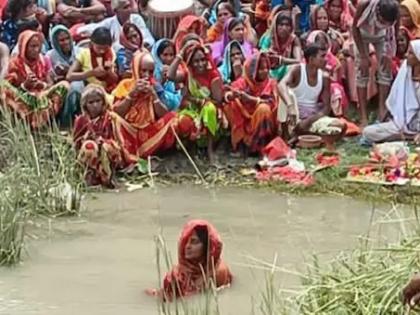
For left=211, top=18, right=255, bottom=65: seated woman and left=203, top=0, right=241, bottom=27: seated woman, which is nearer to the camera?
left=211, top=18, right=255, bottom=65: seated woman

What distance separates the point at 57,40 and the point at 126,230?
323 cm

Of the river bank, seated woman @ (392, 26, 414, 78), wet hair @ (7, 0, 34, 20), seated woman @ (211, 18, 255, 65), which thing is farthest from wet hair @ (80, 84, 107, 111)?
seated woman @ (392, 26, 414, 78)

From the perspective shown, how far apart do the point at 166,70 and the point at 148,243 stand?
296cm

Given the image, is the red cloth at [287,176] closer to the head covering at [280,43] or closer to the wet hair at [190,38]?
the wet hair at [190,38]

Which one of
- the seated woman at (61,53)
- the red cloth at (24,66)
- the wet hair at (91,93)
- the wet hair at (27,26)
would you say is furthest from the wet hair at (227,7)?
the wet hair at (91,93)

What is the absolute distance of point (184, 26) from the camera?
1097 centimetres

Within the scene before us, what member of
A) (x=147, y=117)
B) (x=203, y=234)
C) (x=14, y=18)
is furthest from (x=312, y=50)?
(x=203, y=234)

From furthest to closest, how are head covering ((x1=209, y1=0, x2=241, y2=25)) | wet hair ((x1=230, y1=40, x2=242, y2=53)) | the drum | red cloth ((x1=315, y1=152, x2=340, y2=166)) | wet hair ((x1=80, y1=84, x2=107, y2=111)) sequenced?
head covering ((x1=209, y1=0, x2=241, y2=25)) < the drum < wet hair ((x1=230, y1=40, x2=242, y2=53)) < red cloth ((x1=315, y1=152, x2=340, y2=166)) < wet hair ((x1=80, y1=84, x2=107, y2=111))

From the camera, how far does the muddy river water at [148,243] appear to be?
6418mm

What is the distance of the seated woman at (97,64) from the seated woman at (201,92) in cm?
77

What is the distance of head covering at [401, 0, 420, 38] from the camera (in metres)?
11.1

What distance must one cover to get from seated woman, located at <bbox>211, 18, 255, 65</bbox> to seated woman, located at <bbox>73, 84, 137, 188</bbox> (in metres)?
1.65

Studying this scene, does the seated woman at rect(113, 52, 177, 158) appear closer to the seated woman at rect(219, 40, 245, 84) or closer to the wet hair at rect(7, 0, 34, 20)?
the seated woman at rect(219, 40, 245, 84)

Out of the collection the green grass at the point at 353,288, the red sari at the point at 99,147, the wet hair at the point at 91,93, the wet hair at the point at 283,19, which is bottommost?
the red sari at the point at 99,147
